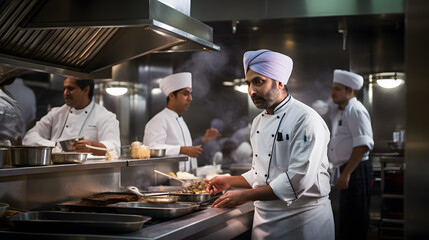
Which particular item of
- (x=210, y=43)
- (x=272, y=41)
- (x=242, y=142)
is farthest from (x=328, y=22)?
(x=210, y=43)

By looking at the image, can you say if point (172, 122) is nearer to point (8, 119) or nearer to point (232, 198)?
point (8, 119)

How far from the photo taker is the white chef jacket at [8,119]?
447cm

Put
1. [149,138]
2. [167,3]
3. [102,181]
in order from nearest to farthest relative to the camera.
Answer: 1. [167,3]
2. [102,181]
3. [149,138]

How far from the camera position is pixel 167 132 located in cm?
504

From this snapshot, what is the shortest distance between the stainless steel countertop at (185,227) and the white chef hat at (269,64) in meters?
0.81

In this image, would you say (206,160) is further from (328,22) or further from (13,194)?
(13,194)

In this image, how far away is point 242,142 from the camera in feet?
21.8

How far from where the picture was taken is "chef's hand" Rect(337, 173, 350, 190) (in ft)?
16.4

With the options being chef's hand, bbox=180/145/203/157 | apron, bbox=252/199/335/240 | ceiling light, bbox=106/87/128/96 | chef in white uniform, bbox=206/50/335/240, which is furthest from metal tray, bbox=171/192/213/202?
ceiling light, bbox=106/87/128/96

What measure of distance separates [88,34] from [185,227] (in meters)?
1.75

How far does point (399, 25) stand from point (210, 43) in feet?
12.4

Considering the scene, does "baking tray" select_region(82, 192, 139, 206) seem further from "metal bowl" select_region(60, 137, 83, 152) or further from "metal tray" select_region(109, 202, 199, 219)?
"metal bowl" select_region(60, 137, 83, 152)

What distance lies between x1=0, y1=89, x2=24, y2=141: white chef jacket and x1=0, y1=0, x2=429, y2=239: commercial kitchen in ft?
0.88

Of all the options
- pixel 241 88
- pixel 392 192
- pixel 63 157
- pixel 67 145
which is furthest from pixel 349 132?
pixel 63 157
